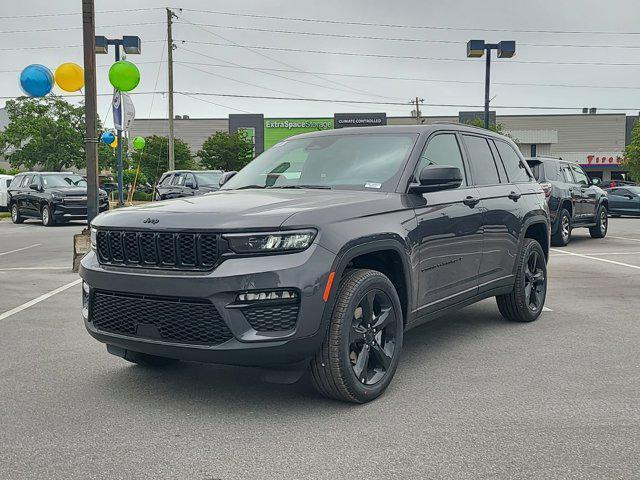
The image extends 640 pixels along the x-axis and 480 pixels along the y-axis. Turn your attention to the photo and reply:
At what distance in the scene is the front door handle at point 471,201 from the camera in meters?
5.51

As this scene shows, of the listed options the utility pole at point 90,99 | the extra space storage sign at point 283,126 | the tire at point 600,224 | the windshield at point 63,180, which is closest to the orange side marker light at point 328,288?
the utility pole at point 90,99

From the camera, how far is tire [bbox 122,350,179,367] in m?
4.83

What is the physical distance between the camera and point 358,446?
141 inches

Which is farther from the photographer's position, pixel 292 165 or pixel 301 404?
pixel 292 165

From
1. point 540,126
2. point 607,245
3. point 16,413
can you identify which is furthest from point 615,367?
point 540,126

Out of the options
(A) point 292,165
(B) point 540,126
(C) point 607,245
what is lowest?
(C) point 607,245

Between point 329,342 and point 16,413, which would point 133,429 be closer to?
point 16,413

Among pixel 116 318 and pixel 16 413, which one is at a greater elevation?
pixel 116 318

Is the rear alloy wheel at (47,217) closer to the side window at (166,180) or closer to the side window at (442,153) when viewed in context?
the side window at (166,180)

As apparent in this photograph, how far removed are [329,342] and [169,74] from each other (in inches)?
1350

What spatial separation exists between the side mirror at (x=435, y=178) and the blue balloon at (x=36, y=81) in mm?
12933

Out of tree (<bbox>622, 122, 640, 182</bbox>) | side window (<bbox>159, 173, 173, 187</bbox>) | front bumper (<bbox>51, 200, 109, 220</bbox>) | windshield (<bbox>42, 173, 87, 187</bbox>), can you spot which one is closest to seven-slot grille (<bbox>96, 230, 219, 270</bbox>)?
front bumper (<bbox>51, 200, 109, 220</bbox>)

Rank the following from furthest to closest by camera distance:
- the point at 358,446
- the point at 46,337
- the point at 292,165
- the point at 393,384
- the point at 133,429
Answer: the point at 46,337 < the point at 292,165 < the point at 393,384 < the point at 133,429 < the point at 358,446

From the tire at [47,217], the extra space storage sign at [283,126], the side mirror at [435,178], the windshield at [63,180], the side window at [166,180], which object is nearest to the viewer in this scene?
the side mirror at [435,178]
